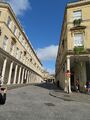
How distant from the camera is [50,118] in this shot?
647 centimetres

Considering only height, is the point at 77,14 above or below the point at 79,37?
above

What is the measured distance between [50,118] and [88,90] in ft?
44.3

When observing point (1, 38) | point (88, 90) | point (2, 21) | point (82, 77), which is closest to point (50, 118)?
point (88, 90)

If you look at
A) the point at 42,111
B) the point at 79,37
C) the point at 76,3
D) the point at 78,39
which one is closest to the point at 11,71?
the point at 78,39

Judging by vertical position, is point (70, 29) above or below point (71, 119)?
above

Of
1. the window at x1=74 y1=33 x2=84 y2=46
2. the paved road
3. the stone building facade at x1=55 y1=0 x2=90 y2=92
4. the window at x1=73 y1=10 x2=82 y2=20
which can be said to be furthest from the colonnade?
the paved road

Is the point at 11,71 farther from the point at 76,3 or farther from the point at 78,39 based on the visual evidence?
the point at 76,3

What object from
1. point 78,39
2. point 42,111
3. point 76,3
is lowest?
point 42,111

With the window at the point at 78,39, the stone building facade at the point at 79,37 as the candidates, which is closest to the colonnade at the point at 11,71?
the stone building facade at the point at 79,37

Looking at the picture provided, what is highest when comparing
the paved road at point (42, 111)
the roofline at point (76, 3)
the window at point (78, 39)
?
the roofline at point (76, 3)

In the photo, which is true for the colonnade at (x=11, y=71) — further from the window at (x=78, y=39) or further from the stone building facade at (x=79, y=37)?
the window at (x=78, y=39)

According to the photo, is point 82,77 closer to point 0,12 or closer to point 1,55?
point 1,55

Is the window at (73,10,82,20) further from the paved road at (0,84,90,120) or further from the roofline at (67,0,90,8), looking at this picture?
the paved road at (0,84,90,120)

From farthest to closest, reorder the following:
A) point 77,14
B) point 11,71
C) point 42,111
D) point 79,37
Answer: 1. point 11,71
2. point 77,14
3. point 79,37
4. point 42,111
